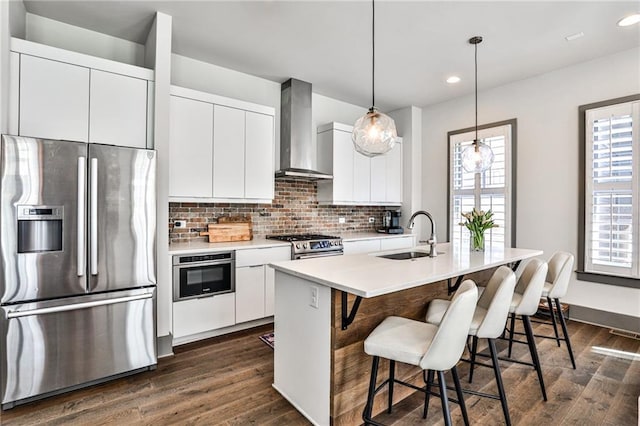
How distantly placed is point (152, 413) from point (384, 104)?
4.96 meters

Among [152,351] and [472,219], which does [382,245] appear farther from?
[152,351]

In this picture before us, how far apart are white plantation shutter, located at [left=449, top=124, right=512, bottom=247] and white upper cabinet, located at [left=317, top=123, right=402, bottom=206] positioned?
3.25ft

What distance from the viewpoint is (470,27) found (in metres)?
3.07

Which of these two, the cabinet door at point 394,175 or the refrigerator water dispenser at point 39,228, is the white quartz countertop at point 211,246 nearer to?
the refrigerator water dispenser at point 39,228

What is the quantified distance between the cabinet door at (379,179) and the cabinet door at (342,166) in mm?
450

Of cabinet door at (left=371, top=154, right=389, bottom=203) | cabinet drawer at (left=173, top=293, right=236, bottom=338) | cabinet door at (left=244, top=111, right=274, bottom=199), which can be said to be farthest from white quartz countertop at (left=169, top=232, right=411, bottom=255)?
cabinet door at (left=371, top=154, right=389, bottom=203)

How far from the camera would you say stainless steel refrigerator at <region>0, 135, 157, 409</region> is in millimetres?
2145

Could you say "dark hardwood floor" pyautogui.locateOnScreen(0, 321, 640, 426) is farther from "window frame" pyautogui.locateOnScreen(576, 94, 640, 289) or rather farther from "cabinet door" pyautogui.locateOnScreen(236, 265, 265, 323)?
"window frame" pyautogui.locateOnScreen(576, 94, 640, 289)

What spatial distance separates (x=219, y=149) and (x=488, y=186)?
11.7ft

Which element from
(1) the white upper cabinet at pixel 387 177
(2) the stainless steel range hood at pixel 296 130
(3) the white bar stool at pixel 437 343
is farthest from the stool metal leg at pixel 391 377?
(1) the white upper cabinet at pixel 387 177

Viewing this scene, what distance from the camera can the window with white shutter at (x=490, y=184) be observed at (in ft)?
14.5

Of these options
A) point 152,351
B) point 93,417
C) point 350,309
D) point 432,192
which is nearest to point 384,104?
point 432,192

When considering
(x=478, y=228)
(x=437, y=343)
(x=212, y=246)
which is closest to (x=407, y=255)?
Result: (x=478, y=228)

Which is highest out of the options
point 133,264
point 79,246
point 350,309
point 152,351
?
point 79,246
